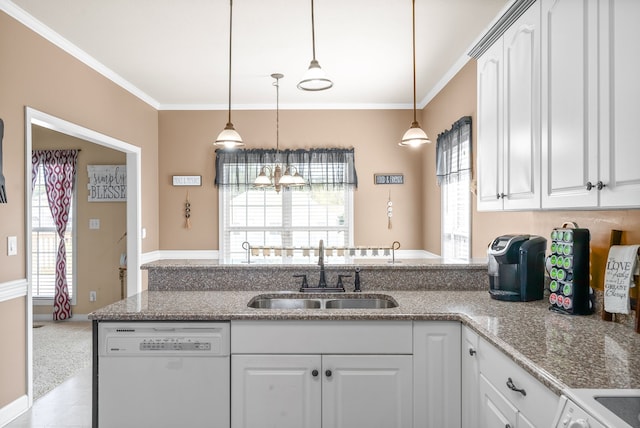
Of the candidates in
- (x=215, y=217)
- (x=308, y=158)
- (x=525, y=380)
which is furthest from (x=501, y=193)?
(x=215, y=217)

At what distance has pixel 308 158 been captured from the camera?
5.46 m

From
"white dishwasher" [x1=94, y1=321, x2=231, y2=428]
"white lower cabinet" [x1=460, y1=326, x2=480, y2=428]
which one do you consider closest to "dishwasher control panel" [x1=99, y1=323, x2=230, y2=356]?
"white dishwasher" [x1=94, y1=321, x2=231, y2=428]

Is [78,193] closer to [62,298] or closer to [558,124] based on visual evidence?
[62,298]

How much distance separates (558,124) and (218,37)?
2657mm

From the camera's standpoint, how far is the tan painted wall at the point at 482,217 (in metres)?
1.96

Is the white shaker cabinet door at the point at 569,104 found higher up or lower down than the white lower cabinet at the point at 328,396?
higher up

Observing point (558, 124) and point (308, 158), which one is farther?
point (308, 158)

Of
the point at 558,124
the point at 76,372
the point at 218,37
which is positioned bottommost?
the point at 76,372

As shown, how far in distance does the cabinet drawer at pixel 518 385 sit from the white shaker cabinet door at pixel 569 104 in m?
0.64

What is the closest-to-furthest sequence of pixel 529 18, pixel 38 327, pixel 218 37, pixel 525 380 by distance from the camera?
pixel 525 380 < pixel 529 18 < pixel 218 37 < pixel 38 327

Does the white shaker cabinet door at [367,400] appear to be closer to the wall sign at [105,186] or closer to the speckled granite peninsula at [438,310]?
the speckled granite peninsula at [438,310]

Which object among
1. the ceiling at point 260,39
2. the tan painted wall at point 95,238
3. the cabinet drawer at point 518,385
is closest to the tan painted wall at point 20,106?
the ceiling at point 260,39

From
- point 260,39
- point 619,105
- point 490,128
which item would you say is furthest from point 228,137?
point 619,105

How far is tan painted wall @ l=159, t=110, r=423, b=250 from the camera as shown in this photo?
5.50 meters
